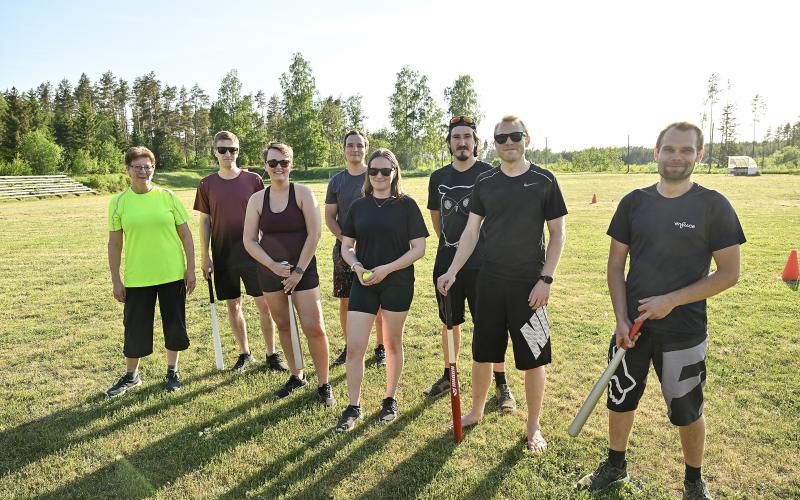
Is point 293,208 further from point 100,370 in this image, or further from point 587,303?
point 587,303

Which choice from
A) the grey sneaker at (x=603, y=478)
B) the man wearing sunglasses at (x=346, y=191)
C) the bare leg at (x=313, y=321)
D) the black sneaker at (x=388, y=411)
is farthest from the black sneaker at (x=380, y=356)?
the grey sneaker at (x=603, y=478)

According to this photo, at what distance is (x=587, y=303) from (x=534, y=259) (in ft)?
15.3

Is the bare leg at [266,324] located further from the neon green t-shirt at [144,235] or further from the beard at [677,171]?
the beard at [677,171]

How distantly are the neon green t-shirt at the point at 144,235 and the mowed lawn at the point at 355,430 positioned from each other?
1.17 m

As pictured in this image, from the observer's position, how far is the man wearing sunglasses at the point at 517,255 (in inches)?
140

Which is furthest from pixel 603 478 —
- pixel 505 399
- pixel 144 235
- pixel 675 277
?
pixel 144 235

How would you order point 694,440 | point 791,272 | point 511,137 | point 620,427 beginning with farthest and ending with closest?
point 791,272 < point 511,137 < point 620,427 < point 694,440

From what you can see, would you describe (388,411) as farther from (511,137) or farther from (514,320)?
(511,137)

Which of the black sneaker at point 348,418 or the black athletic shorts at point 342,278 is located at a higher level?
the black athletic shorts at point 342,278

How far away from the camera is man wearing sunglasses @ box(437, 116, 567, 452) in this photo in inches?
140

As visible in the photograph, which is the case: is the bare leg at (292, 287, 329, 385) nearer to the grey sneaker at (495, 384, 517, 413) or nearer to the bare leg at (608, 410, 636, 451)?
the grey sneaker at (495, 384, 517, 413)

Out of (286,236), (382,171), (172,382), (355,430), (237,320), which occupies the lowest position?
(355,430)

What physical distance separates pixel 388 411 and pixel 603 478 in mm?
1746

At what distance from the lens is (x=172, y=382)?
200 inches
